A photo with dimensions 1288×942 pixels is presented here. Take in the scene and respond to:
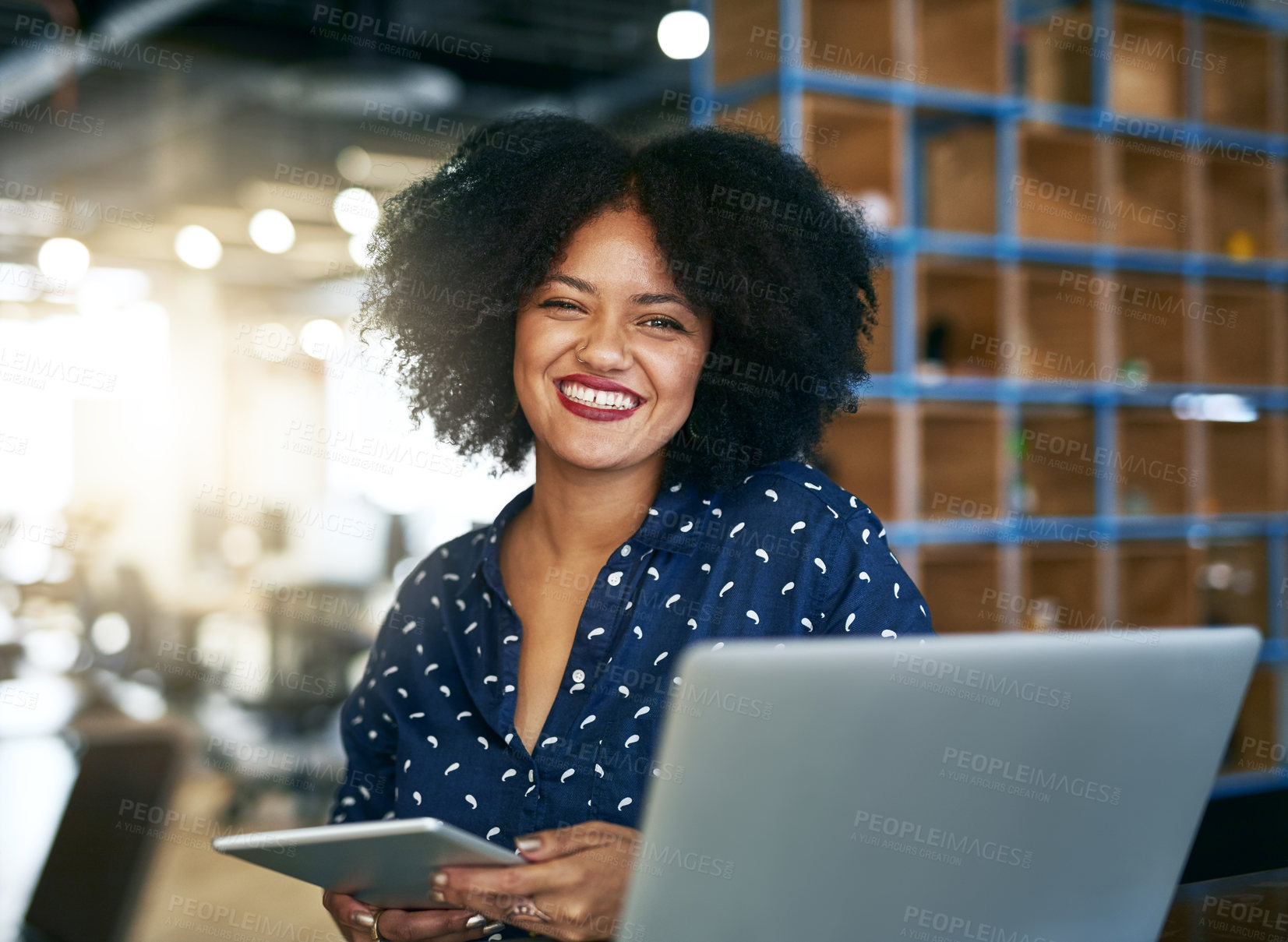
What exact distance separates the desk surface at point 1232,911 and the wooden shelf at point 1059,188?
108 inches

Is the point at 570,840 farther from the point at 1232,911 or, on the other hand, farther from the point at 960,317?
the point at 960,317

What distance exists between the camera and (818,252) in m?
1.48

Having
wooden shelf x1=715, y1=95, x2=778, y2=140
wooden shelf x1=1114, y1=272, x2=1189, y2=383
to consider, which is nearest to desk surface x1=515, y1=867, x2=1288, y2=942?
wooden shelf x1=715, y1=95, x2=778, y2=140

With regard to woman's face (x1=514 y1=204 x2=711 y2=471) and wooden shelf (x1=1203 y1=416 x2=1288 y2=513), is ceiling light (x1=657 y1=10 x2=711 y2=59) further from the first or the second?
wooden shelf (x1=1203 y1=416 x2=1288 y2=513)

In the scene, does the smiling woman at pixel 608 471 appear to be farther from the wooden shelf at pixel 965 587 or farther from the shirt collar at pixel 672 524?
the wooden shelf at pixel 965 587

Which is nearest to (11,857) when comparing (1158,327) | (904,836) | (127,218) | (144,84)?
(904,836)

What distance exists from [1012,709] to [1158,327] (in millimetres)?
3545

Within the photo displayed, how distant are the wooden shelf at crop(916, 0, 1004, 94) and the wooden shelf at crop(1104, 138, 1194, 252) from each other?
674 millimetres

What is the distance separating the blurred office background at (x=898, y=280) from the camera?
321cm

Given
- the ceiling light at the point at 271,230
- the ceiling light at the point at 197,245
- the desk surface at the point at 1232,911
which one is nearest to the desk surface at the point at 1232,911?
the desk surface at the point at 1232,911

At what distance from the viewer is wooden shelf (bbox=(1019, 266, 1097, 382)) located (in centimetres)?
359

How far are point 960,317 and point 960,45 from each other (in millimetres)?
816

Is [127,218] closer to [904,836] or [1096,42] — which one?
[1096,42]

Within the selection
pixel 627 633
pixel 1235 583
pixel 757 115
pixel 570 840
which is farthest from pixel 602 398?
pixel 1235 583
